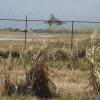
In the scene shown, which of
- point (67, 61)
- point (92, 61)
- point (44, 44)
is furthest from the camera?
point (67, 61)

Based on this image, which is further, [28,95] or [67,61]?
[67,61]

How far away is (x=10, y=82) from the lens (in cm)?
1340

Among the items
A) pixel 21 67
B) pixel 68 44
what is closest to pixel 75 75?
pixel 21 67

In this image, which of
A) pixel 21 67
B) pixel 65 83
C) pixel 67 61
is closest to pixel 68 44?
pixel 67 61

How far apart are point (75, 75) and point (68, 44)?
917cm

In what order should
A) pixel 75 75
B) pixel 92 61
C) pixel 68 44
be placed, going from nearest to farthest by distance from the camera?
pixel 92 61, pixel 75 75, pixel 68 44

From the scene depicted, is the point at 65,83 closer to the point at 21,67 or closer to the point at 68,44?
the point at 21,67

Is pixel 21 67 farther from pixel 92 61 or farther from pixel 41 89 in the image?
pixel 92 61

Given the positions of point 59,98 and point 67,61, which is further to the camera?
point 67,61

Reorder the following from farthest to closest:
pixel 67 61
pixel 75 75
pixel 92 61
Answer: pixel 67 61
pixel 75 75
pixel 92 61

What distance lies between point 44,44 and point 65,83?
247 centimetres

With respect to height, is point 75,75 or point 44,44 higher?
point 44,44

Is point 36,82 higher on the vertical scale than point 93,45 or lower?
lower

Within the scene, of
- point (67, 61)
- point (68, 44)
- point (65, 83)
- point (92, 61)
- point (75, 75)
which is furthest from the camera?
point (68, 44)
